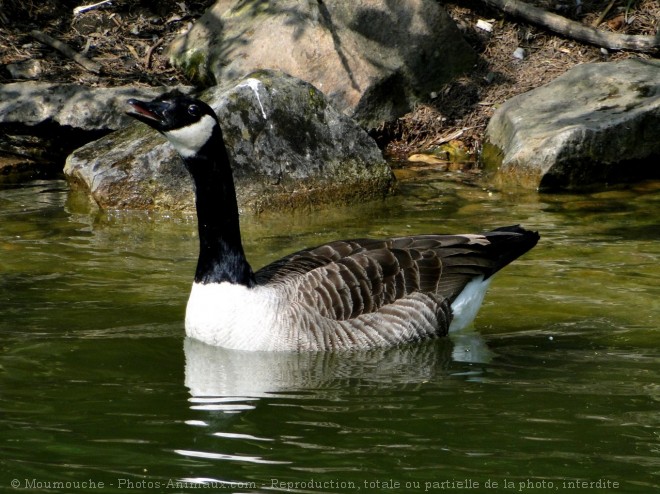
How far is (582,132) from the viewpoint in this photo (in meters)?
12.1

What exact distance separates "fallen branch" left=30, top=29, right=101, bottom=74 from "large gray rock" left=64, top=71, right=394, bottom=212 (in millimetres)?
2967

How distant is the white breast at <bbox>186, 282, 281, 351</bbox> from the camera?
7059 mm

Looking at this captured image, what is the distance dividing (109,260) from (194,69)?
18.9 ft

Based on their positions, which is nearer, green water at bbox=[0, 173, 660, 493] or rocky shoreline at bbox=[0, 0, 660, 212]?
green water at bbox=[0, 173, 660, 493]

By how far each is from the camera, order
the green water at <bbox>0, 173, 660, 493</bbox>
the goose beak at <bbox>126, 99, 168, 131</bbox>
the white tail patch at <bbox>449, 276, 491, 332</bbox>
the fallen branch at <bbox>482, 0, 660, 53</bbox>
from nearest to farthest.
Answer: the green water at <bbox>0, 173, 660, 493</bbox> < the goose beak at <bbox>126, 99, 168, 131</bbox> < the white tail patch at <bbox>449, 276, 491, 332</bbox> < the fallen branch at <bbox>482, 0, 660, 53</bbox>

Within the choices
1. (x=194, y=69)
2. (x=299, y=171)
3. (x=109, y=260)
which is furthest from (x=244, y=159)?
(x=194, y=69)

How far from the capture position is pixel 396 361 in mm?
7152

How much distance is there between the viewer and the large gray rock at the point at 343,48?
45.5 feet

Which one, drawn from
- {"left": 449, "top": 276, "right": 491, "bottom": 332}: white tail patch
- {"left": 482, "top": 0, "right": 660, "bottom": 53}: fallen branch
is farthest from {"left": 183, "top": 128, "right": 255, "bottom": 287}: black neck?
{"left": 482, "top": 0, "right": 660, "bottom": 53}: fallen branch

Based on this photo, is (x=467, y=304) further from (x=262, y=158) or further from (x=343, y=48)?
(x=343, y=48)

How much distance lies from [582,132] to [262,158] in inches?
141

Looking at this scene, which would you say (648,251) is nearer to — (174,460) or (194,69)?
(174,460)

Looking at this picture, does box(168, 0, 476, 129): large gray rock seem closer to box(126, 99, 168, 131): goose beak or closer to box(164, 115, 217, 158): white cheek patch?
box(164, 115, 217, 158): white cheek patch

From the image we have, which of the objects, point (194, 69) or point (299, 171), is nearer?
point (299, 171)
